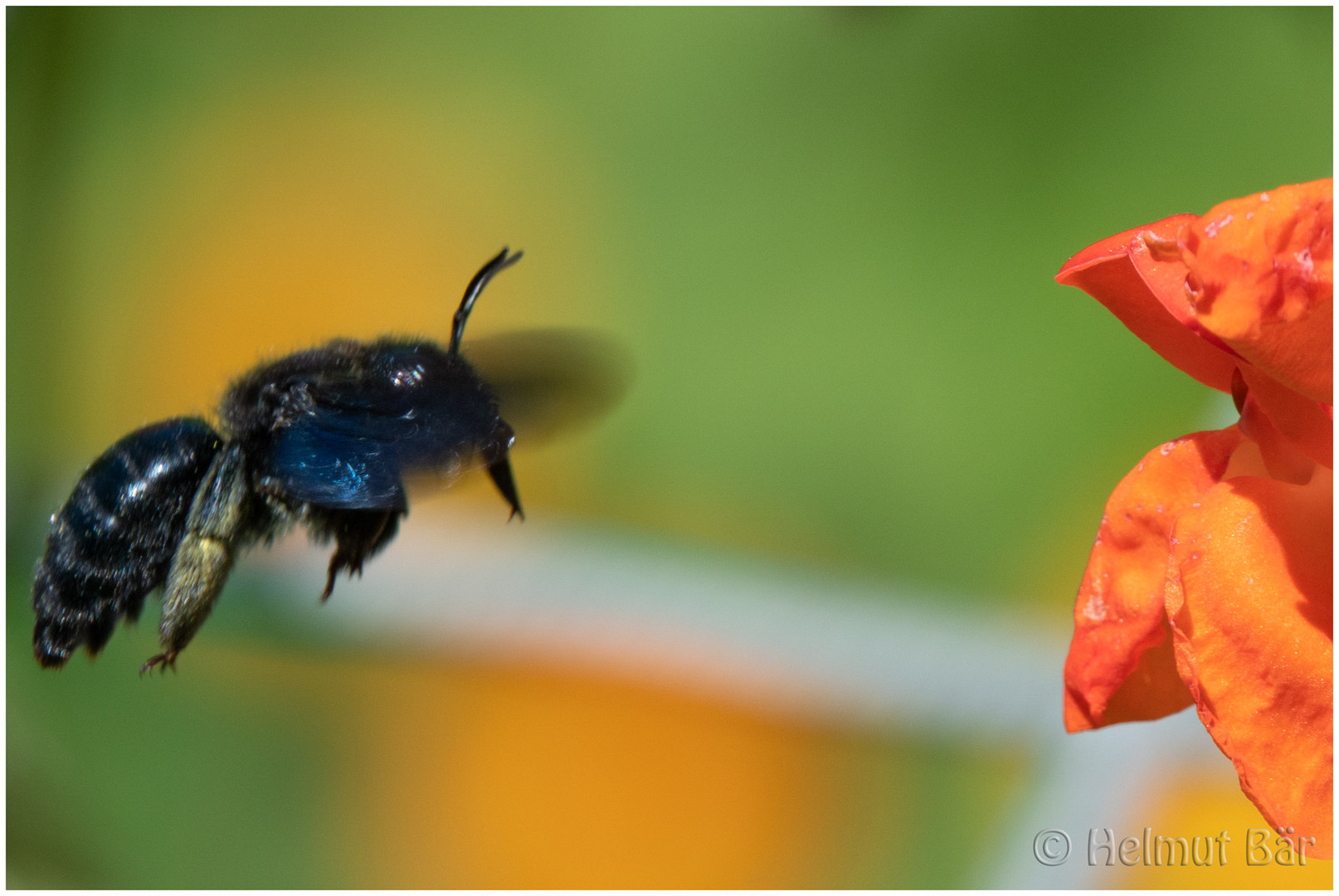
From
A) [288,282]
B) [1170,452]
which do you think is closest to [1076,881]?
[1170,452]

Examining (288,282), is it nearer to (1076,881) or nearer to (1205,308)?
(1076,881)

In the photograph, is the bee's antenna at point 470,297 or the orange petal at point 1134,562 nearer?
the orange petal at point 1134,562

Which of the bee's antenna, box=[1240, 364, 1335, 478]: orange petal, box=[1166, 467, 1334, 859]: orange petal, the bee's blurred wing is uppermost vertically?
the bee's antenna

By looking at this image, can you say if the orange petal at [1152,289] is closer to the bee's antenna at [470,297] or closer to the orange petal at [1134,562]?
the orange petal at [1134,562]

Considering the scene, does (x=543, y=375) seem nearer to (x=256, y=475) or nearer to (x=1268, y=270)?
(x=256, y=475)

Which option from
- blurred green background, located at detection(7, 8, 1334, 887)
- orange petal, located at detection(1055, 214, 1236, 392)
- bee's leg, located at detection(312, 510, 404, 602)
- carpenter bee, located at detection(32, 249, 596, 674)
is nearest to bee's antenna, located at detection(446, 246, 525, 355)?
carpenter bee, located at detection(32, 249, 596, 674)

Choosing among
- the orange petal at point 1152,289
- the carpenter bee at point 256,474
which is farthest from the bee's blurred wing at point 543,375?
the orange petal at point 1152,289

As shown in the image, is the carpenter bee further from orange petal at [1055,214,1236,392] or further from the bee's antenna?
orange petal at [1055,214,1236,392]
